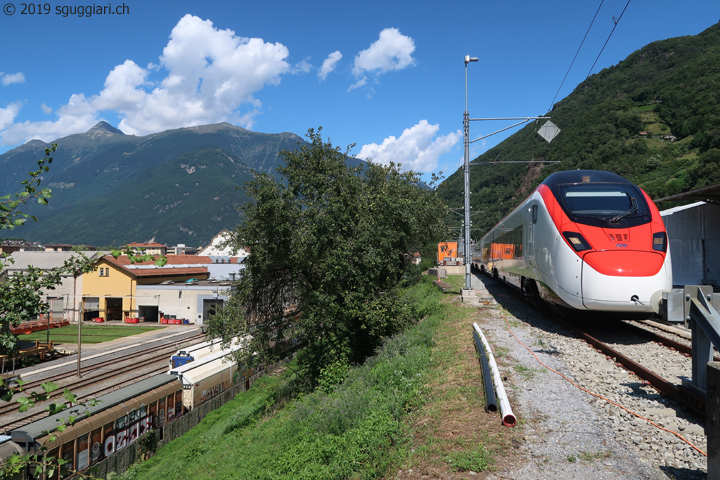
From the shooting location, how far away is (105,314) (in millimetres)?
47250

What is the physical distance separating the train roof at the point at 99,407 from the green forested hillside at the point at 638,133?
18.7 m

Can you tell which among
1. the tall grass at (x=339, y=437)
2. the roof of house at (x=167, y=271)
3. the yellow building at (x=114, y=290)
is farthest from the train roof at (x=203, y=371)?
the roof of house at (x=167, y=271)

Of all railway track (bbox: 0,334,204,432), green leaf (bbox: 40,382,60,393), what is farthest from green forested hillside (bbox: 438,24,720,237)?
green leaf (bbox: 40,382,60,393)

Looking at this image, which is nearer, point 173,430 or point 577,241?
point 577,241

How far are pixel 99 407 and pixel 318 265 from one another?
359 inches

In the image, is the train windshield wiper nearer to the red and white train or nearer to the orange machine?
the red and white train

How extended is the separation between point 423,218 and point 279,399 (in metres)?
10.5

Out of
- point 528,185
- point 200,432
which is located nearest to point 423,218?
point 200,432

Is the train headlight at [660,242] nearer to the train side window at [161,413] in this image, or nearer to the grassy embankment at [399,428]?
the grassy embankment at [399,428]

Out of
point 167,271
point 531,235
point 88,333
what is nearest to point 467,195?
point 531,235

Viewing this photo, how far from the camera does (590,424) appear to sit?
550cm

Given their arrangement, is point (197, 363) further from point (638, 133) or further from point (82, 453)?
point (638, 133)

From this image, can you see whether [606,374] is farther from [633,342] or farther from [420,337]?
[420,337]

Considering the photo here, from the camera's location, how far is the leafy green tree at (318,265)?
15.5 meters
